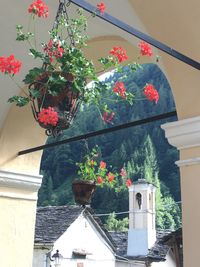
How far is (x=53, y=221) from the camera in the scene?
17031mm

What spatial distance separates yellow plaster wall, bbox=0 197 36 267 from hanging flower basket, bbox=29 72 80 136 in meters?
2.74

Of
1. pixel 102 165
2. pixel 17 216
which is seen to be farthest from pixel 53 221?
pixel 102 165

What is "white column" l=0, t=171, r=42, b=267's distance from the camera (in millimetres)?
4910

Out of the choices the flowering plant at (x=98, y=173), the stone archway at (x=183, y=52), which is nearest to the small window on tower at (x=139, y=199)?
the stone archway at (x=183, y=52)

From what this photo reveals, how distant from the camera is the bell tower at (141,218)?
2281cm

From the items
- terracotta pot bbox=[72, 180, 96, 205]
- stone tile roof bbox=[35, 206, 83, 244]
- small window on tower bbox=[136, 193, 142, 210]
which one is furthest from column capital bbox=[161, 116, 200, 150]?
small window on tower bbox=[136, 193, 142, 210]

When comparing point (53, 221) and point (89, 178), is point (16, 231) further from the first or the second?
point (53, 221)

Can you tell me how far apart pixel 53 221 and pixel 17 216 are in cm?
1219

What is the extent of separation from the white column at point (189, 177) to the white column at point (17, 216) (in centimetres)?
235

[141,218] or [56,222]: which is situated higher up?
[141,218]

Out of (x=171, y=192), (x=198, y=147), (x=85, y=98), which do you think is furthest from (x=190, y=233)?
(x=171, y=192)

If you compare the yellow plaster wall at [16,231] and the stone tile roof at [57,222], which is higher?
the stone tile roof at [57,222]

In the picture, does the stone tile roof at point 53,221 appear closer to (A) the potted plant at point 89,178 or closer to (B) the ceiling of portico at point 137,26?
(A) the potted plant at point 89,178

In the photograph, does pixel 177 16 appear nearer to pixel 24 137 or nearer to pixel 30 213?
pixel 24 137
